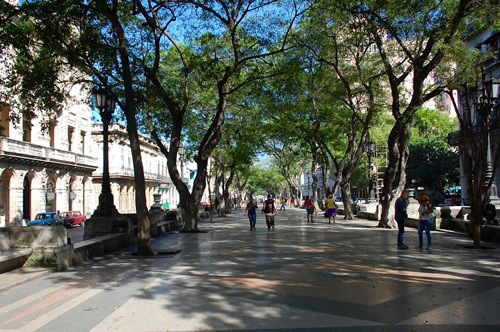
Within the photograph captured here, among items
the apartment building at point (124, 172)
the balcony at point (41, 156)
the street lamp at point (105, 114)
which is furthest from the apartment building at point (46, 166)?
the street lamp at point (105, 114)

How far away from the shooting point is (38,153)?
122ft

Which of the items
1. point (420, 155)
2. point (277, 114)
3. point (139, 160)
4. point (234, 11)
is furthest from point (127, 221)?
point (420, 155)

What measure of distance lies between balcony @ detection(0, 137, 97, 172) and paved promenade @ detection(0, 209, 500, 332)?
24696 millimetres

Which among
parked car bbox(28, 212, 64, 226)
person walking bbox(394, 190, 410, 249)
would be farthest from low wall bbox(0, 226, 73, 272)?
parked car bbox(28, 212, 64, 226)

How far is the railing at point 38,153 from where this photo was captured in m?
33.0

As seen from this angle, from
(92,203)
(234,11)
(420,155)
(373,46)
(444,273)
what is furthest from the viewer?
(420,155)

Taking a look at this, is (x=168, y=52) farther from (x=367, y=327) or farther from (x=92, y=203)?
(x=92, y=203)

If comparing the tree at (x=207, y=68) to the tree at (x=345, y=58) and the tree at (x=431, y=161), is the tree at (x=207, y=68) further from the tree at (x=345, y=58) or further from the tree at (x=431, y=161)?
the tree at (x=431, y=161)

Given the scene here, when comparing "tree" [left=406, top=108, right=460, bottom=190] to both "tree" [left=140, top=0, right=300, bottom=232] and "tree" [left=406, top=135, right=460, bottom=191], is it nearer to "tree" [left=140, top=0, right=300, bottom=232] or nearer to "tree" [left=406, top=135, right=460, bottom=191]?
"tree" [left=406, top=135, right=460, bottom=191]

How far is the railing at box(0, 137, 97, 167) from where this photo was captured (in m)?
33.0

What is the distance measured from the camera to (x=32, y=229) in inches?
400

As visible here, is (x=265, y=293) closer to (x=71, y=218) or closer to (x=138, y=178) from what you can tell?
(x=138, y=178)

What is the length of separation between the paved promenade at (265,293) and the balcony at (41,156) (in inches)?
972

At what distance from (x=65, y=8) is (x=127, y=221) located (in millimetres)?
6923
